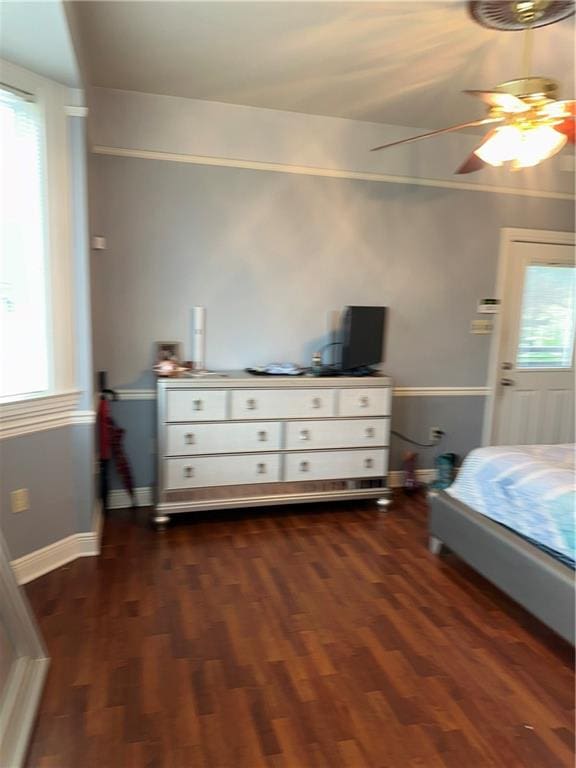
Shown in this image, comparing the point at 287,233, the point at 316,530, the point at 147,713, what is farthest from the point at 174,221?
the point at 147,713

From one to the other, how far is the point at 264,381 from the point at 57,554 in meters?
1.51

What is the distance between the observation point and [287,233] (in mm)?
3582

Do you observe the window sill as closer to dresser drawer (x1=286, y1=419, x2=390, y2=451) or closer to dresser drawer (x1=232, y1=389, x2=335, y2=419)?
dresser drawer (x1=232, y1=389, x2=335, y2=419)

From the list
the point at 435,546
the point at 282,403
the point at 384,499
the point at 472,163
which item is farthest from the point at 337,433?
the point at 472,163

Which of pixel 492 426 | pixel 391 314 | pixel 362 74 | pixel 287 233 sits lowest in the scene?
pixel 492 426

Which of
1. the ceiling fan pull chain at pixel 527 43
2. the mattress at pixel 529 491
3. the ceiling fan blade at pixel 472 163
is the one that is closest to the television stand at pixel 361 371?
the mattress at pixel 529 491

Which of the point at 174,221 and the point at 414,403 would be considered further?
the point at 414,403

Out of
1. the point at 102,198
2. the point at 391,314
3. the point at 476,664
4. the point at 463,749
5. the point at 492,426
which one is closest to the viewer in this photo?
the point at 463,749

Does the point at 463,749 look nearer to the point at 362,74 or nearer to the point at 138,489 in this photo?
the point at 138,489

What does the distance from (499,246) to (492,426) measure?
57.1 inches

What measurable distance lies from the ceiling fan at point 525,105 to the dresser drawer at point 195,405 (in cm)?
194

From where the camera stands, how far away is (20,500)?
2506mm

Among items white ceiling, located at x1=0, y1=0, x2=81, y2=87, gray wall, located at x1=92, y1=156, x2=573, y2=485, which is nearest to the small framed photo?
gray wall, located at x1=92, y1=156, x2=573, y2=485

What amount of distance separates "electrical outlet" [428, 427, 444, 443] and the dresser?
0.74 metres
